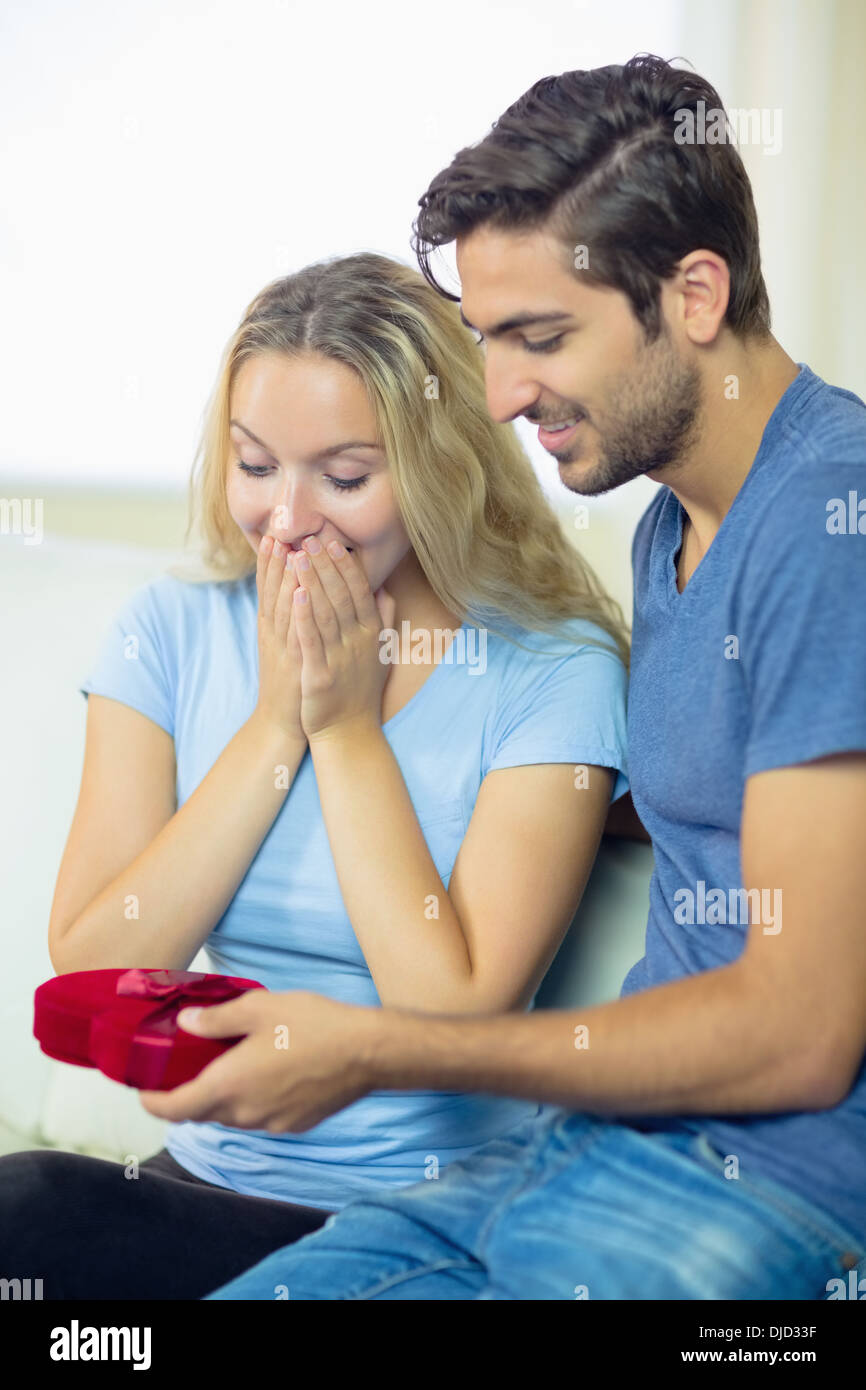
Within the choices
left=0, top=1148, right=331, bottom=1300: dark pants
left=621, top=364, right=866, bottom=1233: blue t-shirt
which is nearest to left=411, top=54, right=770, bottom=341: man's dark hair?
left=621, top=364, right=866, bottom=1233: blue t-shirt

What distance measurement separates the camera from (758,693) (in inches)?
36.0

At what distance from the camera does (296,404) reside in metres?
1.23

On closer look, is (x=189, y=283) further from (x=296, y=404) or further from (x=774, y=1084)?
(x=774, y=1084)

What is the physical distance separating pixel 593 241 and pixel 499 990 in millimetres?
640

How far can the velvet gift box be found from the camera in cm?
98

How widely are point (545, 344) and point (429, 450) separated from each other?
0.78 ft

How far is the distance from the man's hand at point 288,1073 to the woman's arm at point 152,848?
38cm

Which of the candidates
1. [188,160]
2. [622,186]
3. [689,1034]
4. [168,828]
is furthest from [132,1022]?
[188,160]

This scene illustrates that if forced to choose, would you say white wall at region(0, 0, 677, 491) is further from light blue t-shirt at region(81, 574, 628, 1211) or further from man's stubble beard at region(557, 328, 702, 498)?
man's stubble beard at region(557, 328, 702, 498)

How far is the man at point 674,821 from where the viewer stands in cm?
87

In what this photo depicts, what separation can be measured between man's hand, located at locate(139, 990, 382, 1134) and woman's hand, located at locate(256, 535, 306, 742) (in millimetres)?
437

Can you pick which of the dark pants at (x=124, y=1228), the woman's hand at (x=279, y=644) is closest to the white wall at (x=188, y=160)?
the woman's hand at (x=279, y=644)

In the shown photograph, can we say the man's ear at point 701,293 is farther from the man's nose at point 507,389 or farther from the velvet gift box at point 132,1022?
the velvet gift box at point 132,1022
